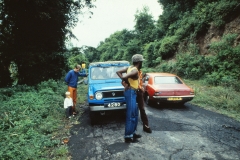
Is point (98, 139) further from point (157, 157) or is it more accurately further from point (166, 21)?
point (166, 21)

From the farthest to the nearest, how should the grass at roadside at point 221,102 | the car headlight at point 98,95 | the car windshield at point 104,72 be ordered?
the grass at roadside at point 221,102 < the car windshield at point 104,72 < the car headlight at point 98,95

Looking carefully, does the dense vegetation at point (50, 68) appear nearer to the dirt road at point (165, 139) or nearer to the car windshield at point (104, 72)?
the dirt road at point (165, 139)

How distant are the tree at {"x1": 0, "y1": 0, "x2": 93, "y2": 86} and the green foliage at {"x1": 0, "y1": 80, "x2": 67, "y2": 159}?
4.63 meters

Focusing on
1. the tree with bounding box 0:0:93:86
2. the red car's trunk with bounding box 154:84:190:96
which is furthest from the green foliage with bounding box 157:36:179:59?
the red car's trunk with bounding box 154:84:190:96

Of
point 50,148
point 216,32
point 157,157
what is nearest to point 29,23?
point 50,148

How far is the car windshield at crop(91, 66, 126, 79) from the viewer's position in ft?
24.8

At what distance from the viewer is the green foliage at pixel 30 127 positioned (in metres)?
4.45

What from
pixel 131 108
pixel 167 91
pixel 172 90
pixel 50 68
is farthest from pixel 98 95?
pixel 50 68

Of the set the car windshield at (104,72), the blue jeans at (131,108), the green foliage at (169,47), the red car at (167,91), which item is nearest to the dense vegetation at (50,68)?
the green foliage at (169,47)

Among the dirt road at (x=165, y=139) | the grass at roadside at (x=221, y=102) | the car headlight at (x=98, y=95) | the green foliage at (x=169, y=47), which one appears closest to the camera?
the dirt road at (x=165, y=139)

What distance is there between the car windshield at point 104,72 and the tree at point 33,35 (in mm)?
6766

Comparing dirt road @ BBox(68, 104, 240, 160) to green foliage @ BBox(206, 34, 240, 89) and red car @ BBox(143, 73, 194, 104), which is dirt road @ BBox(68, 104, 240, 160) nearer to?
red car @ BBox(143, 73, 194, 104)

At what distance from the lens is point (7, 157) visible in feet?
13.3

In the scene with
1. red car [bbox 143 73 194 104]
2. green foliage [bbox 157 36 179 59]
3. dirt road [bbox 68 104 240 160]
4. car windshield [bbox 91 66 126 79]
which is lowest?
dirt road [bbox 68 104 240 160]
